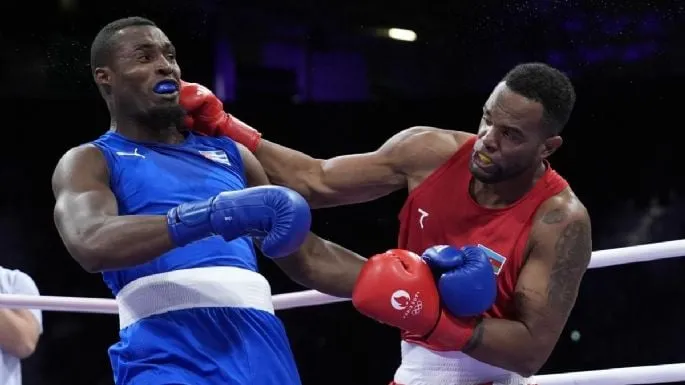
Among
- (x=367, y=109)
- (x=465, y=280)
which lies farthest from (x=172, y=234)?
(x=367, y=109)

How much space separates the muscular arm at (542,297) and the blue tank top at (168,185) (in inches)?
21.4

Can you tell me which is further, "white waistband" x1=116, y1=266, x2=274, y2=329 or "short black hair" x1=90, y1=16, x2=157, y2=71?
"short black hair" x1=90, y1=16, x2=157, y2=71

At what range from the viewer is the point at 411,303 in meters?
1.98

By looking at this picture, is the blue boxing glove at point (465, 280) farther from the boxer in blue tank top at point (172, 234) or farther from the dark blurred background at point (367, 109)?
the dark blurred background at point (367, 109)

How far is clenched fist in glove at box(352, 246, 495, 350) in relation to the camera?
1.98 metres

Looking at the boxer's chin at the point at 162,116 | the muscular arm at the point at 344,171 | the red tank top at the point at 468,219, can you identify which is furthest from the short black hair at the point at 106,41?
the red tank top at the point at 468,219

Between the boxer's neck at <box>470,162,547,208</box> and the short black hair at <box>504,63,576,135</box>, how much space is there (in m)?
0.11

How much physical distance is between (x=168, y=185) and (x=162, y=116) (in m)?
0.19

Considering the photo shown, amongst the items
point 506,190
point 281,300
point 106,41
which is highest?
point 106,41

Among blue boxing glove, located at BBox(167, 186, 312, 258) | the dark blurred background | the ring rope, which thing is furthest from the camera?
the dark blurred background

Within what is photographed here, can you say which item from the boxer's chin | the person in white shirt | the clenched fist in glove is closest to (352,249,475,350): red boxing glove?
the clenched fist in glove

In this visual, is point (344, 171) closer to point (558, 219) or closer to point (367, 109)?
point (558, 219)

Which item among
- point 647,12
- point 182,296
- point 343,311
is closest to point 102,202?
point 182,296

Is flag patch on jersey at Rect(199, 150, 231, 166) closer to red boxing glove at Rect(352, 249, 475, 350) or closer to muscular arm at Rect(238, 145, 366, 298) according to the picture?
muscular arm at Rect(238, 145, 366, 298)
